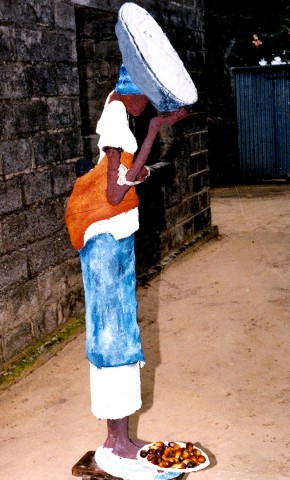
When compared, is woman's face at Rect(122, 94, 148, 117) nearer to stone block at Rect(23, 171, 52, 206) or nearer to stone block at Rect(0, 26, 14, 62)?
stone block at Rect(0, 26, 14, 62)

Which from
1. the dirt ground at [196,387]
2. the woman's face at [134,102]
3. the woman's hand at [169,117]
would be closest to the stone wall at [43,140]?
the dirt ground at [196,387]

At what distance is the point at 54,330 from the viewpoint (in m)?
5.28

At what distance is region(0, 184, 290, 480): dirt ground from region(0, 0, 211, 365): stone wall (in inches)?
17.8

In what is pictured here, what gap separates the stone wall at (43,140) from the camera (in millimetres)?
4617

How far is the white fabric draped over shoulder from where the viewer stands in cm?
258

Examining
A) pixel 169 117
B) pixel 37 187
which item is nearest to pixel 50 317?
pixel 37 187

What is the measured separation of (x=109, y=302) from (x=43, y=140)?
259 cm

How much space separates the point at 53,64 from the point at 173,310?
2.42 metres

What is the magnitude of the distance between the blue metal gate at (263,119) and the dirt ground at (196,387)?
6667 mm

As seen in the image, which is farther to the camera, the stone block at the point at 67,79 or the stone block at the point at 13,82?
the stone block at the point at 67,79

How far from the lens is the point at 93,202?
267 cm

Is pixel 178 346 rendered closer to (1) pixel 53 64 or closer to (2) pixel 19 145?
(2) pixel 19 145

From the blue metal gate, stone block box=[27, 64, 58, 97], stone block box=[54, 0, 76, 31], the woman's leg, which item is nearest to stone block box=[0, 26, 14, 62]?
stone block box=[27, 64, 58, 97]

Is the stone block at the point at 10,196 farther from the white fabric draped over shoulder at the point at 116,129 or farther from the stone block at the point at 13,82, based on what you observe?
the white fabric draped over shoulder at the point at 116,129
